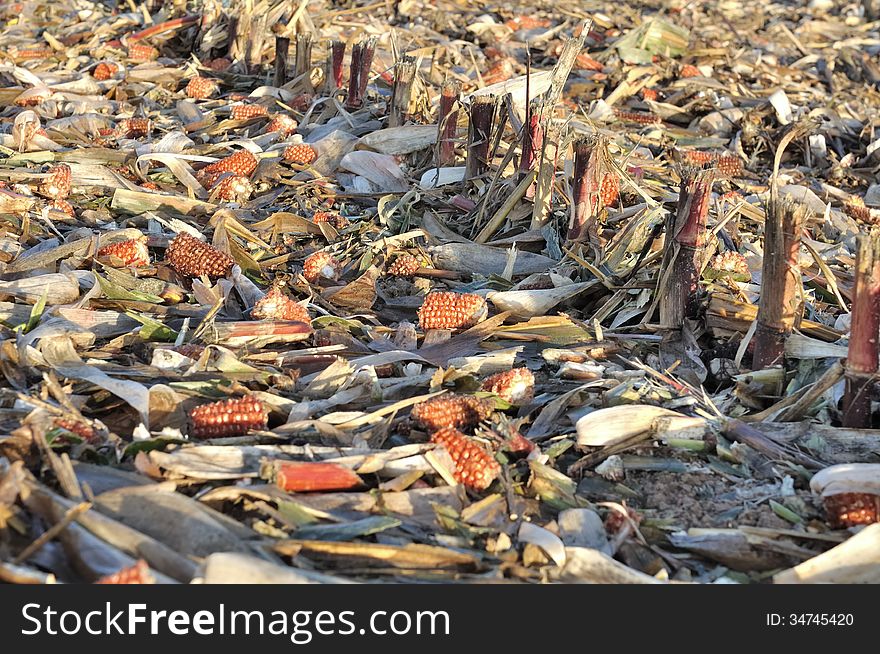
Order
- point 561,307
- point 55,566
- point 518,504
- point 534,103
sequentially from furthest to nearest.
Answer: point 534,103 < point 561,307 < point 518,504 < point 55,566

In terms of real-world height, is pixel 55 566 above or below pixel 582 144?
below

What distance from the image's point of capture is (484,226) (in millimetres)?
4891

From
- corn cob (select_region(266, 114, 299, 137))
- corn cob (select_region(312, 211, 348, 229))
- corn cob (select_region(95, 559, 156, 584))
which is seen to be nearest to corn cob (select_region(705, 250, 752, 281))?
corn cob (select_region(312, 211, 348, 229))

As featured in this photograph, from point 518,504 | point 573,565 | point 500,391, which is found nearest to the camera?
point 573,565

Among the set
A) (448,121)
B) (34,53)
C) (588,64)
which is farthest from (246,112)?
(588,64)

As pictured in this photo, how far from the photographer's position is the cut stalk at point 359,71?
638cm

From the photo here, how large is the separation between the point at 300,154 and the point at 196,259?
5.17 ft

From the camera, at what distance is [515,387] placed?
3.32 metres

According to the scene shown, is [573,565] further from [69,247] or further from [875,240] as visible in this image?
[69,247]

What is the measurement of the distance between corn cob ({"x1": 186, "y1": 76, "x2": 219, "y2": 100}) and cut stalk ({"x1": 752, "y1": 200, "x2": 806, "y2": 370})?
15.2ft

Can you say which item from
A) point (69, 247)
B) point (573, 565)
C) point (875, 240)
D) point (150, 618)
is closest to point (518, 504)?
point (573, 565)

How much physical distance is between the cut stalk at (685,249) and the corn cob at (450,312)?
74 cm

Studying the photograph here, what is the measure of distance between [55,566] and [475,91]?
5042 mm

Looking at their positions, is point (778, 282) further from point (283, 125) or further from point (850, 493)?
point (283, 125)
